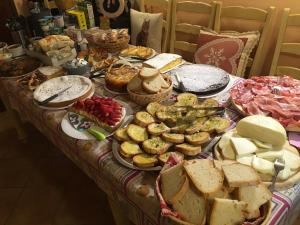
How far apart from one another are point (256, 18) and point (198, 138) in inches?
44.1

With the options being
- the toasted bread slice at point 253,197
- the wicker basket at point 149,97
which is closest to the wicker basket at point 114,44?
the wicker basket at point 149,97

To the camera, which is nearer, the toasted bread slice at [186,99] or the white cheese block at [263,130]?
A: the white cheese block at [263,130]

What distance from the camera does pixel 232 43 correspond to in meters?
1.68

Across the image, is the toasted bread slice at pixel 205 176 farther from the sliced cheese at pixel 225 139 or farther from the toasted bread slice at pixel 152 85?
the toasted bread slice at pixel 152 85

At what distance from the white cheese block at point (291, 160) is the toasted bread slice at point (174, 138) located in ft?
0.99

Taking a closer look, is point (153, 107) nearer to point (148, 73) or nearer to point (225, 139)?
point (148, 73)

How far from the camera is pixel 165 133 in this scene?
931 mm

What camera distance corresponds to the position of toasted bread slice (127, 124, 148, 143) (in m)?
0.94

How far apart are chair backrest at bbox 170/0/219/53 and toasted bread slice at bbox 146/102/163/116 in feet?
3.27

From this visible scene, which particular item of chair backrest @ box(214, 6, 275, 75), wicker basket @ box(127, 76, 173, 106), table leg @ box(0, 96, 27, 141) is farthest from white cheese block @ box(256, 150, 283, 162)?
table leg @ box(0, 96, 27, 141)

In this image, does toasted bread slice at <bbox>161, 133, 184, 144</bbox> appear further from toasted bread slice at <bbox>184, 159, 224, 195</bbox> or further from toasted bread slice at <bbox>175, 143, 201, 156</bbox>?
toasted bread slice at <bbox>184, 159, 224, 195</bbox>

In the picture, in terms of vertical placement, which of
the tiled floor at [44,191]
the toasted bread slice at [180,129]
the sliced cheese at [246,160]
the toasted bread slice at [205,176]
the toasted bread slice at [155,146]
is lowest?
the tiled floor at [44,191]

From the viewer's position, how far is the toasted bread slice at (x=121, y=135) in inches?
37.6

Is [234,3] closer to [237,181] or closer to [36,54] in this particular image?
[36,54]
